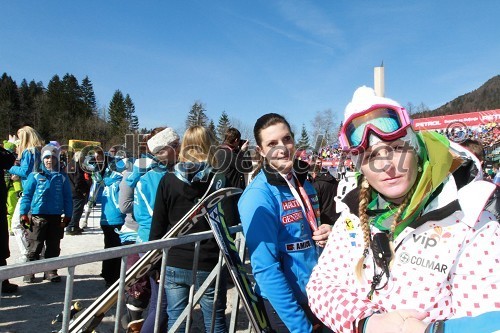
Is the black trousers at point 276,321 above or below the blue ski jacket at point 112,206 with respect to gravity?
below

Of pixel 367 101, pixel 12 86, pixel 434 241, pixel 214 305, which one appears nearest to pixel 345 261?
pixel 434 241

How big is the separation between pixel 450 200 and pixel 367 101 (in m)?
0.51

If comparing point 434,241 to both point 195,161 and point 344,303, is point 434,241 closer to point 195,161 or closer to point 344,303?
point 344,303

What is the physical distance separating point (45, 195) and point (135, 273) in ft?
13.2

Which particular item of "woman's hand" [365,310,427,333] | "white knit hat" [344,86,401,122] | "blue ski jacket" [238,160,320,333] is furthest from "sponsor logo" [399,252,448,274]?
"blue ski jacket" [238,160,320,333]

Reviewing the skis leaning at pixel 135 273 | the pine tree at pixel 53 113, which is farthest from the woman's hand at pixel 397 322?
the pine tree at pixel 53 113

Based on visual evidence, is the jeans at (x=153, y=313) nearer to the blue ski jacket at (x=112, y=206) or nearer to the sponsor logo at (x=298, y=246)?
the sponsor logo at (x=298, y=246)

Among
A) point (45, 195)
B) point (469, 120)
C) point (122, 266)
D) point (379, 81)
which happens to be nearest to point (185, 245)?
point (122, 266)

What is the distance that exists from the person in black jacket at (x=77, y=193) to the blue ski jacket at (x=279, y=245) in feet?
27.2

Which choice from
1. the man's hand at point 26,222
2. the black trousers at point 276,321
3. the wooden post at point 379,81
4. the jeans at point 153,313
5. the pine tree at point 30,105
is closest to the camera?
the black trousers at point 276,321

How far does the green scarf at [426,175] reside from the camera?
4.04ft

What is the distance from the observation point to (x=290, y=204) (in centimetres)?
227

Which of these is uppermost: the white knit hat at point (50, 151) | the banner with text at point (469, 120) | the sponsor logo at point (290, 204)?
the banner with text at point (469, 120)

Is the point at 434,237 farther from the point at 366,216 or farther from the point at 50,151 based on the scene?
the point at 50,151
